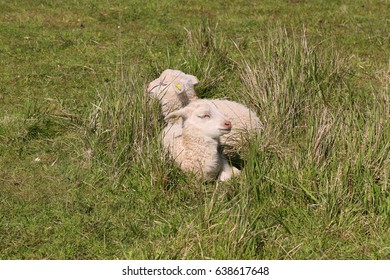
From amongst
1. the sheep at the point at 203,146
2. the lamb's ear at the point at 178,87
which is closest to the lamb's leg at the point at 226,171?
the sheep at the point at 203,146

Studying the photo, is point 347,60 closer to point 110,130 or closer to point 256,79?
point 256,79

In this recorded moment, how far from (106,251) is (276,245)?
1195 millimetres

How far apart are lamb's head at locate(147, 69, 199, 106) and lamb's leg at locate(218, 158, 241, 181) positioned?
3.41 feet

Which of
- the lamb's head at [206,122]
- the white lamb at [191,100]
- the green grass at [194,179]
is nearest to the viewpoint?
the green grass at [194,179]

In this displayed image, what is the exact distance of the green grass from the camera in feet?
19.0

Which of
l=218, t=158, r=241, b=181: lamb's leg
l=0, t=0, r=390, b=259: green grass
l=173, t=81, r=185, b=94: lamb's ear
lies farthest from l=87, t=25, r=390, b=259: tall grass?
l=173, t=81, r=185, b=94: lamb's ear

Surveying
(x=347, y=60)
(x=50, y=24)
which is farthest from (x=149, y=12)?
(x=347, y=60)

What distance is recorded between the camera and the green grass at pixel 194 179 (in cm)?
579

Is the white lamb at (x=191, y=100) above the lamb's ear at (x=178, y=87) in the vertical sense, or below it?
below

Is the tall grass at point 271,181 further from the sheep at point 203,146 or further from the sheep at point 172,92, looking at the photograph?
the sheep at point 172,92

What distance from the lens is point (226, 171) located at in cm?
675

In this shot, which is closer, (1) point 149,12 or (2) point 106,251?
(2) point 106,251

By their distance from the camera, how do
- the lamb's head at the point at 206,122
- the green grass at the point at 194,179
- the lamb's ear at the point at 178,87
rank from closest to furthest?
the green grass at the point at 194,179
the lamb's head at the point at 206,122
the lamb's ear at the point at 178,87

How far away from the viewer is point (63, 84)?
374 inches
